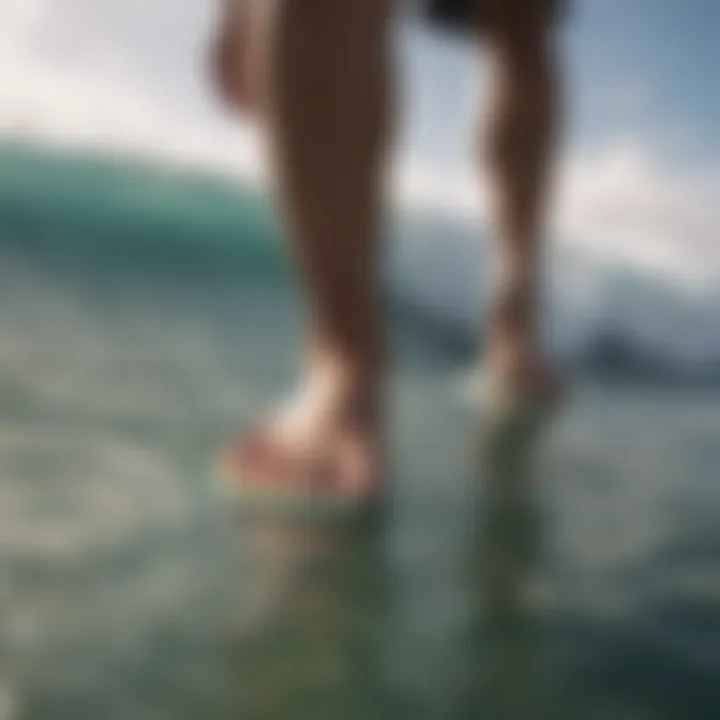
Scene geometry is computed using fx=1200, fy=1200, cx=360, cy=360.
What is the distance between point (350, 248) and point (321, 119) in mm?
87

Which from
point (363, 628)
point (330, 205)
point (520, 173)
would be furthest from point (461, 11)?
point (363, 628)

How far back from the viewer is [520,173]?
1.10 metres

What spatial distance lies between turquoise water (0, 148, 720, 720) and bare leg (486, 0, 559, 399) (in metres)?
0.05

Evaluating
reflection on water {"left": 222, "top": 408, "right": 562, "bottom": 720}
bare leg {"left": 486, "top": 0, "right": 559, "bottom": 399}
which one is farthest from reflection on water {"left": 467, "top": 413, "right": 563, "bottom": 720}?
bare leg {"left": 486, "top": 0, "right": 559, "bottom": 399}

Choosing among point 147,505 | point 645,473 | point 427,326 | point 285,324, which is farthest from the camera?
point 427,326

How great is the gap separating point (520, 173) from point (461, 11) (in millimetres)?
158

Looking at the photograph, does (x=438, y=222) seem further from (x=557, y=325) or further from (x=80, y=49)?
(x=80, y=49)

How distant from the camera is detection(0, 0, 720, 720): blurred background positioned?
0.61m

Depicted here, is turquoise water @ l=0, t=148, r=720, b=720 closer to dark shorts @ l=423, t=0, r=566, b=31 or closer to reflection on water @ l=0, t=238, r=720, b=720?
reflection on water @ l=0, t=238, r=720, b=720

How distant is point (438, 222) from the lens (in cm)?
123

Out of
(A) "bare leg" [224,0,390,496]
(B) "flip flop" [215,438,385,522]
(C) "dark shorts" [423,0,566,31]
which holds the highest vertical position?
(C) "dark shorts" [423,0,566,31]

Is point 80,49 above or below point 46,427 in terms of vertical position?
above

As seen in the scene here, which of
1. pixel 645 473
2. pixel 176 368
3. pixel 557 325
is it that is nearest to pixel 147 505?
pixel 176 368

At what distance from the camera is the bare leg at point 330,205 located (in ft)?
2.52
